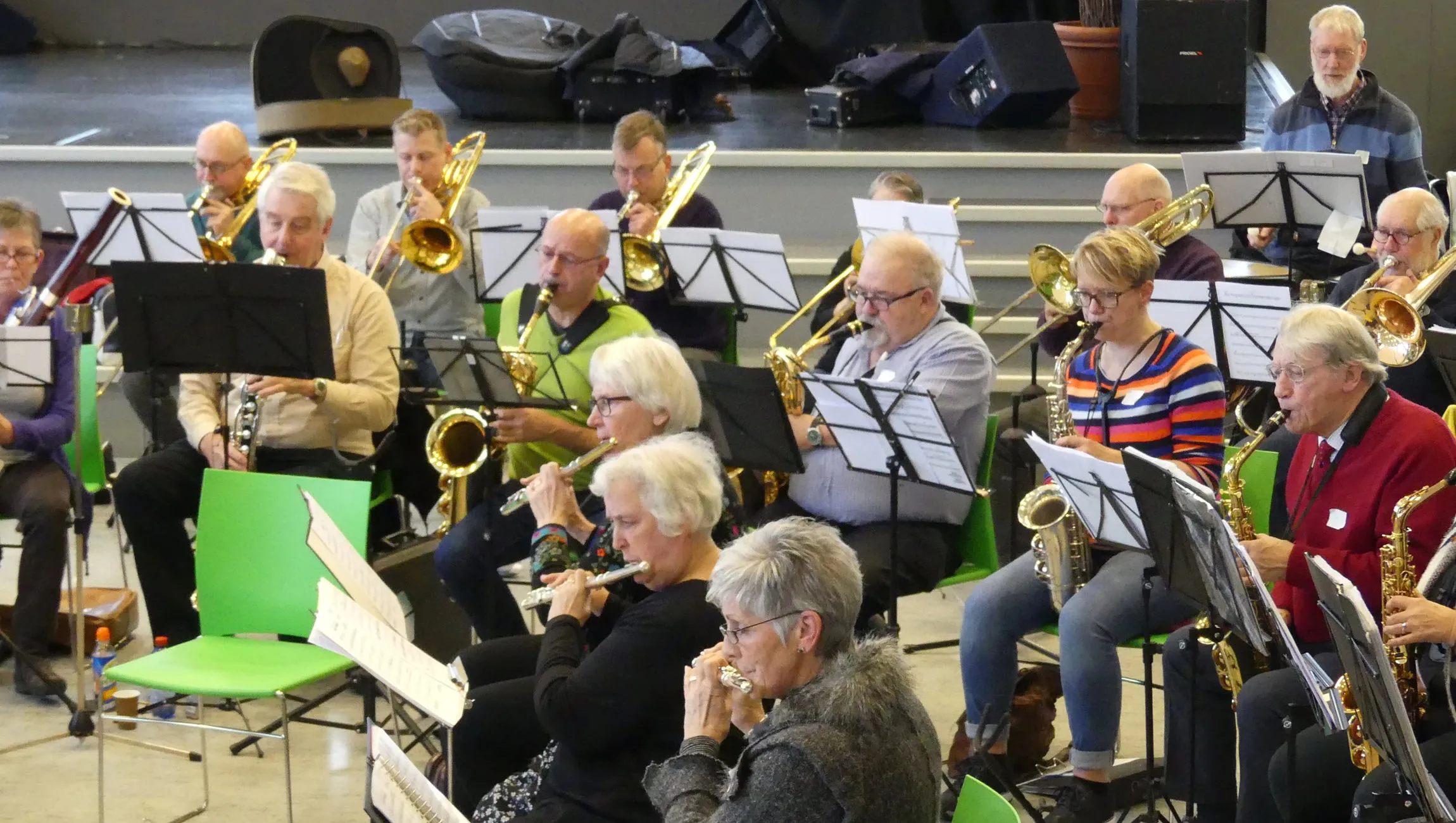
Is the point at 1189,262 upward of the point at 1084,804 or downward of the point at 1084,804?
upward

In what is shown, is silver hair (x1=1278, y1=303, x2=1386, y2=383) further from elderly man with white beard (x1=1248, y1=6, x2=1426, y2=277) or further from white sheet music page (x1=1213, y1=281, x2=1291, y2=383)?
elderly man with white beard (x1=1248, y1=6, x2=1426, y2=277)

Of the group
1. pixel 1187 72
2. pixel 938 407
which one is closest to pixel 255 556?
pixel 938 407

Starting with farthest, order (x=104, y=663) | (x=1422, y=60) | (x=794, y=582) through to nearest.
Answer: (x=1422, y=60) < (x=104, y=663) < (x=794, y=582)

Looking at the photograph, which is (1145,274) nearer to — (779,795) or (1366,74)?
(779,795)

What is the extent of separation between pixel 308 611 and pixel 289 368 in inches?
32.6

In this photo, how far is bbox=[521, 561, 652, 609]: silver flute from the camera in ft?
10.0

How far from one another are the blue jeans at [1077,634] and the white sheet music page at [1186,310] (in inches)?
40.4

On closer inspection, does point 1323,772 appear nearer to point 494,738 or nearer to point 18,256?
point 494,738

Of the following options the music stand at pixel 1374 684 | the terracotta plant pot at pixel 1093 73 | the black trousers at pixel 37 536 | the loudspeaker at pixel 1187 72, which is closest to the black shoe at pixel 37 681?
the black trousers at pixel 37 536

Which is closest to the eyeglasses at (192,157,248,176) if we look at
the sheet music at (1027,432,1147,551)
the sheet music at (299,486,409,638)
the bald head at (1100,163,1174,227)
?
the sheet music at (299,486,409,638)

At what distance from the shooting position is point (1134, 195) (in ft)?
17.4

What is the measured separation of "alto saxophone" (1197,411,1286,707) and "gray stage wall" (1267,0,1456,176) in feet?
20.8

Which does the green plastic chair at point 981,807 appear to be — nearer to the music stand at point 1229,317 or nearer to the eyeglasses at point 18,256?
the music stand at point 1229,317

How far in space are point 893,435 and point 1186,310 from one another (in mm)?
1291
